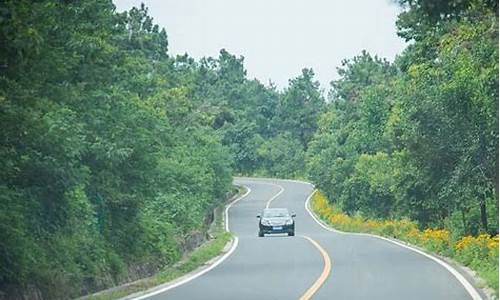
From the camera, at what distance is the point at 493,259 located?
22.2 meters

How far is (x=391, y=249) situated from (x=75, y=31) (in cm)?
1746

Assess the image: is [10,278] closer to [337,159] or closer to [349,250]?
[349,250]

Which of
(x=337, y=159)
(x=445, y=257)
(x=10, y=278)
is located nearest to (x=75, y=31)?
(x=10, y=278)

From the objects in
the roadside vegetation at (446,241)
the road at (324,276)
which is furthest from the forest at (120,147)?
the road at (324,276)

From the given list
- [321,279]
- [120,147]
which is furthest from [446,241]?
[120,147]

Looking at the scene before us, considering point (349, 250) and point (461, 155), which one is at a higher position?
point (461, 155)

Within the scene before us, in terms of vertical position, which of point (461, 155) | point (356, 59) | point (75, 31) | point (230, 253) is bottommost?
point (230, 253)

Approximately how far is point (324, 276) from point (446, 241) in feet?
33.5

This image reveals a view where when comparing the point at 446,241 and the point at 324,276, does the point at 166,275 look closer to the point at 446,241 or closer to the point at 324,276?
the point at 324,276

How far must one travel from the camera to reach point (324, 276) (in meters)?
21.7

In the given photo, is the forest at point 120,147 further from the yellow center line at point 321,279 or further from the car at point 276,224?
the yellow center line at point 321,279

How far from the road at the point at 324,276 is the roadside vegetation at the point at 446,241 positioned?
2.50ft

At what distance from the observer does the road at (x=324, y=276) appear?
1781 centimetres

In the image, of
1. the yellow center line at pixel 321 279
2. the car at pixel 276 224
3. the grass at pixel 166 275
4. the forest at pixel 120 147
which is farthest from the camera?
the car at pixel 276 224
